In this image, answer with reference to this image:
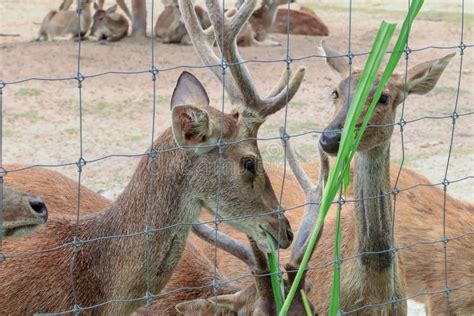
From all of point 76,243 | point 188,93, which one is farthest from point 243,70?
point 76,243

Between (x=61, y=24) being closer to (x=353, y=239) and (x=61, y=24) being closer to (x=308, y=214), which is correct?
(x=353, y=239)

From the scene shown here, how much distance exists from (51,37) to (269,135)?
585cm

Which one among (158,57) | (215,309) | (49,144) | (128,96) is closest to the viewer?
(215,309)

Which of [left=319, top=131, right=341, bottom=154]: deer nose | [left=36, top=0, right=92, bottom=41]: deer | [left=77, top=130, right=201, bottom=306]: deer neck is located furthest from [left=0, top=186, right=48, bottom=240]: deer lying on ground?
[left=36, top=0, right=92, bottom=41]: deer

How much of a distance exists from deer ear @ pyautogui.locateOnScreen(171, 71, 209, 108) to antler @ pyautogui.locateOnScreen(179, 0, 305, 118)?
4.4 inches

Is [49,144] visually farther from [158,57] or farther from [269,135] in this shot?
[158,57]

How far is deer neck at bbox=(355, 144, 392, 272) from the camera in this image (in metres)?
4.48

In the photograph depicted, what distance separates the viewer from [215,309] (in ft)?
13.9

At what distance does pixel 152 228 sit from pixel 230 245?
0.48m

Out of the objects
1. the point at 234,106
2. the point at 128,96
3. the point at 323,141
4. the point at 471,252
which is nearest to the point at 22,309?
the point at 234,106

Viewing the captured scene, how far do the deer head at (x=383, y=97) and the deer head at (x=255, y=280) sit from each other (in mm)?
179

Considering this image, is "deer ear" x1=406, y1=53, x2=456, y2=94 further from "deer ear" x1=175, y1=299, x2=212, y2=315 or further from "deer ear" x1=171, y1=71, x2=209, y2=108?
"deer ear" x1=175, y1=299, x2=212, y2=315

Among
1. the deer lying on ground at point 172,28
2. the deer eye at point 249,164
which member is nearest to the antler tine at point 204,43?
the deer eye at point 249,164

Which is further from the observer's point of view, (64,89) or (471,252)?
(64,89)
